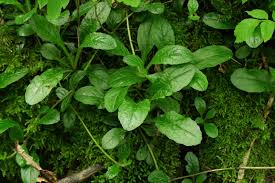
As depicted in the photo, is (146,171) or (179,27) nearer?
(146,171)

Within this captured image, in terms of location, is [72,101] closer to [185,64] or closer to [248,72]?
[185,64]

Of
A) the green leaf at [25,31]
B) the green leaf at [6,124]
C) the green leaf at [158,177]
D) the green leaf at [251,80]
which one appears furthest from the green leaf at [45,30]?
the green leaf at [251,80]

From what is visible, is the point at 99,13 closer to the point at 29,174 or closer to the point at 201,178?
the point at 29,174

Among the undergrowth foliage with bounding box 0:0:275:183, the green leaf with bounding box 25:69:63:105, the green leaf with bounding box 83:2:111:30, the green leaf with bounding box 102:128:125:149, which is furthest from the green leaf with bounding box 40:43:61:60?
the green leaf with bounding box 102:128:125:149

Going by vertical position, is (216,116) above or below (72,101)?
below

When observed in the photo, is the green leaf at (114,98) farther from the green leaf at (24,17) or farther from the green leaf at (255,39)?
the green leaf at (255,39)

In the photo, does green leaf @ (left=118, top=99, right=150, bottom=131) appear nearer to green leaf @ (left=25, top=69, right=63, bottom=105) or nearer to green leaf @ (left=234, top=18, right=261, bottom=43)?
green leaf @ (left=25, top=69, right=63, bottom=105)

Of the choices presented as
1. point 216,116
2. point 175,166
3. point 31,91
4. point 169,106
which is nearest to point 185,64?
point 169,106
